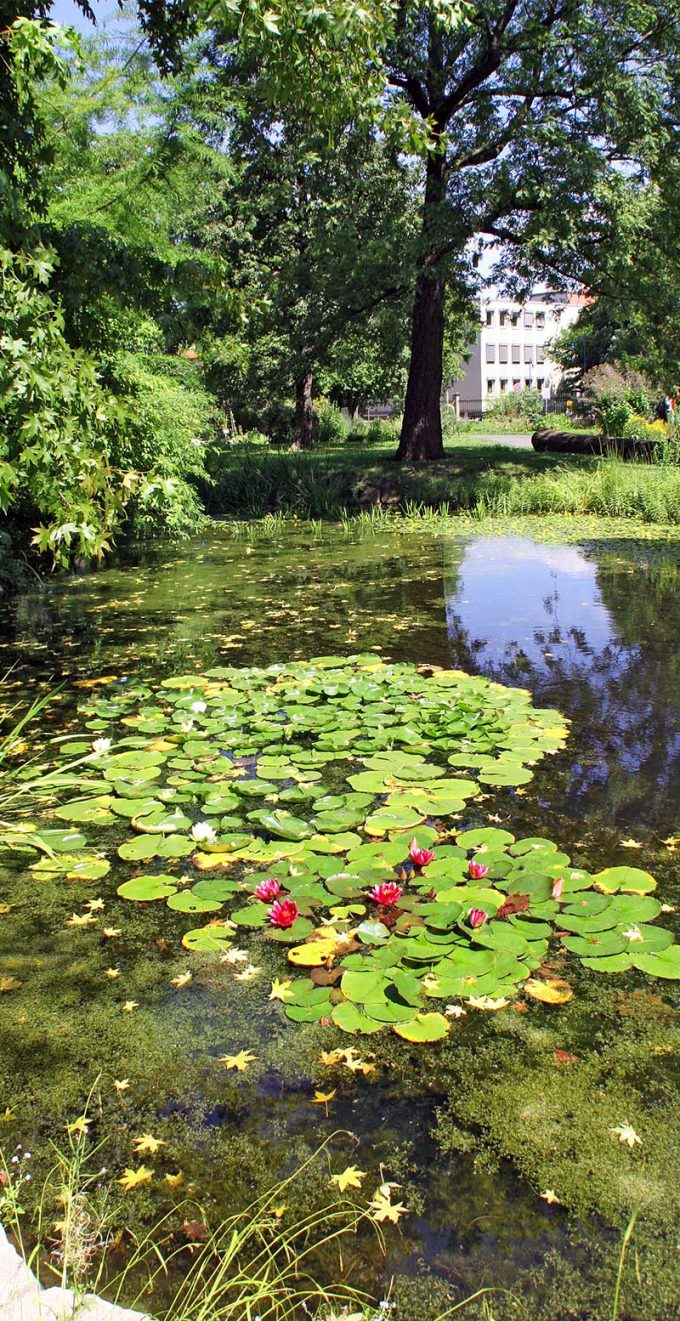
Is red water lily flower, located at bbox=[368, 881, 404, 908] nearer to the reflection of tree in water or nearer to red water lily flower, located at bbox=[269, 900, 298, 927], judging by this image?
red water lily flower, located at bbox=[269, 900, 298, 927]

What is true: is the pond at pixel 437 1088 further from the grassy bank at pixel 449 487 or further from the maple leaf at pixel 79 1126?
the grassy bank at pixel 449 487

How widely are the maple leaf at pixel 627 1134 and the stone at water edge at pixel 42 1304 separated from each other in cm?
119

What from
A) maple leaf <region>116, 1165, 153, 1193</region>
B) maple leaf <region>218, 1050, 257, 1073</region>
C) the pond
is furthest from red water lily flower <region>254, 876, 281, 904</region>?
maple leaf <region>116, 1165, 153, 1193</region>

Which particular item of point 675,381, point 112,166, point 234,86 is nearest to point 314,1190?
point 112,166

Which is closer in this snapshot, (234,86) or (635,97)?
(635,97)

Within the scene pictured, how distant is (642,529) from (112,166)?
9.13 meters

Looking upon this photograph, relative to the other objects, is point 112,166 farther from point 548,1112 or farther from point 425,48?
point 548,1112

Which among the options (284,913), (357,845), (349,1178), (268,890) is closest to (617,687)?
(357,845)

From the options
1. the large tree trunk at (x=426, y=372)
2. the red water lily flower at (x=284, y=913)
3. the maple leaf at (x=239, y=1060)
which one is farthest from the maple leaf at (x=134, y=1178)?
the large tree trunk at (x=426, y=372)

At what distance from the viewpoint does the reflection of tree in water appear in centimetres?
436

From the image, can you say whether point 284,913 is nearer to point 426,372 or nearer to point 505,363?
point 426,372

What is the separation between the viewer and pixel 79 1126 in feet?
7.78

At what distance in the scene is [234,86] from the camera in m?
18.2

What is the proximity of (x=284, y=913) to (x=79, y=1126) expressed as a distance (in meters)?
0.96
